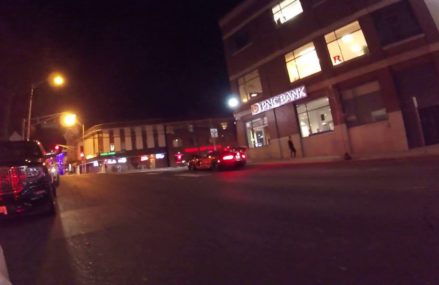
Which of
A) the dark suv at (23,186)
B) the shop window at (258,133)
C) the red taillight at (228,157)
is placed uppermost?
the shop window at (258,133)

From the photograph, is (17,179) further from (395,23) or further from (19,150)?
(395,23)

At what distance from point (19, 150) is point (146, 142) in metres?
58.0

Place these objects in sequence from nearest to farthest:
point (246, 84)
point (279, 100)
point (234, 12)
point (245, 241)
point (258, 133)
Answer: point (245, 241) < point (279, 100) < point (258, 133) < point (234, 12) < point (246, 84)

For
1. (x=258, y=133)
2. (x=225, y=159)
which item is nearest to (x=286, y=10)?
(x=258, y=133)

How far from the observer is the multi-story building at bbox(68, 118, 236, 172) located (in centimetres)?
6519

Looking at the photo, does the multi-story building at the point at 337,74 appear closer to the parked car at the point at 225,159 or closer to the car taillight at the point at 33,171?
the parked car at the point at 225,159

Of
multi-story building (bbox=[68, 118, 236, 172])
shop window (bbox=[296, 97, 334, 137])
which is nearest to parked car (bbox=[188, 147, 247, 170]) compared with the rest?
shop window (bbox=[296, 97, 334, 137])

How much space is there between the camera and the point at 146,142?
66.4 meters

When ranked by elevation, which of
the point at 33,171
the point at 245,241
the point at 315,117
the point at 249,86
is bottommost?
the point at 245,241

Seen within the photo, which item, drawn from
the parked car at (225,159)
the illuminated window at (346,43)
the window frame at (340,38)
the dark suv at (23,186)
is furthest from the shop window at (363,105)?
the dark suv at (23,186)

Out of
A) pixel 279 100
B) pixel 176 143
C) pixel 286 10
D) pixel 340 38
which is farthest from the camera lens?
pixel 176 143

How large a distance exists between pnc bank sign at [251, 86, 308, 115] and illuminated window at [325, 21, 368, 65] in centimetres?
323

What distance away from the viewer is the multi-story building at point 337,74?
22344mm

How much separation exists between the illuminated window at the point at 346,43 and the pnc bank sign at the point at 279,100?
323 cm
